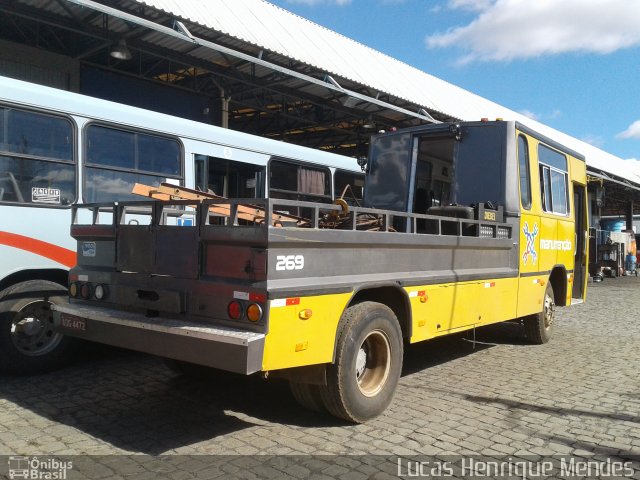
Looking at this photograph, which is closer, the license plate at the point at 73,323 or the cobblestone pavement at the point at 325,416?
the cobblestone pavement at the point at 325,416

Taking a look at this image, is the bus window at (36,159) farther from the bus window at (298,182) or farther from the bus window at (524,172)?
the bus window at (524,172)

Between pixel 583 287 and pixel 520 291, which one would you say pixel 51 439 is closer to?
pixel 520 291

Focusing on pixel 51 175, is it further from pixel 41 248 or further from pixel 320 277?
pixel 320 277

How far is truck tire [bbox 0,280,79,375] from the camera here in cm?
545

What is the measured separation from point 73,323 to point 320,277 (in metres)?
2.25

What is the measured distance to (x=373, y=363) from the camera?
183 inches

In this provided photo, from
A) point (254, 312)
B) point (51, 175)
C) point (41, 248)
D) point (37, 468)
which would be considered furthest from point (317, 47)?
point (37, 468)

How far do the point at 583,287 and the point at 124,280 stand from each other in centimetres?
768

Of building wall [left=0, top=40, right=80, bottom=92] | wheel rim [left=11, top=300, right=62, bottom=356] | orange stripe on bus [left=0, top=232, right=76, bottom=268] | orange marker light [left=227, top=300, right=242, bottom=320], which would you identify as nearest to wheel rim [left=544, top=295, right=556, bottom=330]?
orange marker light [left=227, top=300, right=242, bottom=320]

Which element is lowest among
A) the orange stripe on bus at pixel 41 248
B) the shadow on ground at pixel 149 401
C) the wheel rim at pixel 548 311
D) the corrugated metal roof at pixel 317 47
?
the shadow on ground at pixel 149 401

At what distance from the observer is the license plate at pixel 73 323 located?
4512 millimetres

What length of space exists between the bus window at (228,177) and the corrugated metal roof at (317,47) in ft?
12.9

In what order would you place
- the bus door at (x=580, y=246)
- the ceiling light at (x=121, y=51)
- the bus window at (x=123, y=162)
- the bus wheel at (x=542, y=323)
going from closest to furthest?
1. the bus window at (x=123, y=162)
2. the bus wheel at (x=542, y=323)
3. the bus door at (x=580, y=246)
4. the ceiling light at (x=121, y=51)

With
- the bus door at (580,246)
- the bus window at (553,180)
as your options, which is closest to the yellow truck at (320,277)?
the bus window at (553,180)
